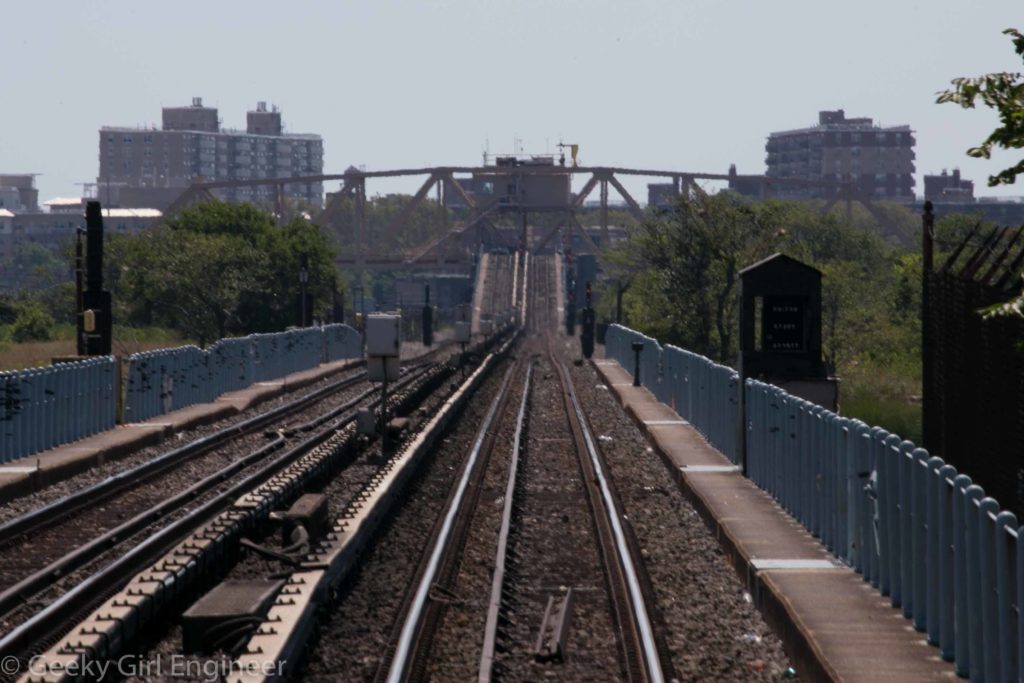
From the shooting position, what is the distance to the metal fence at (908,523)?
9.57 metres

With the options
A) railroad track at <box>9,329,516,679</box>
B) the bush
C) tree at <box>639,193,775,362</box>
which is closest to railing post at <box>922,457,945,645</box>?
railroad track at <box>9,329,516,679</box>

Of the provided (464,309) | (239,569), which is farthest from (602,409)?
(464,309)

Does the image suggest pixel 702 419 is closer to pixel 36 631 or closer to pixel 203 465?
pixel 203 465

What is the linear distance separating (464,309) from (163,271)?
32.8 meters

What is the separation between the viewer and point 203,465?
25.7 m

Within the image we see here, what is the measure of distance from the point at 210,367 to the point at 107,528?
2130 centimetres

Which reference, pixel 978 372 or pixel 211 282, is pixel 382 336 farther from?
pixel 211 282

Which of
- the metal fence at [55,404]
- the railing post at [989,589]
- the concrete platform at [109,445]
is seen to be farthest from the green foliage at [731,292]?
the railing post at [989,589]

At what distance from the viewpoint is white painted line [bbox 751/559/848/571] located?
1446 cm

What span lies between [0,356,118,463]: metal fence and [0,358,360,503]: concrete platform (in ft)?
0.68

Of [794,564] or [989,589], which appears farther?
[794,564]

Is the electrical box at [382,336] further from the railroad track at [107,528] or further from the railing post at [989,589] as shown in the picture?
the railing post at [989,589]

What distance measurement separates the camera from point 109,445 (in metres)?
26.7

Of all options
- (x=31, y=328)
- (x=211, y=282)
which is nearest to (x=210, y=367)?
(x=211, y=282)
